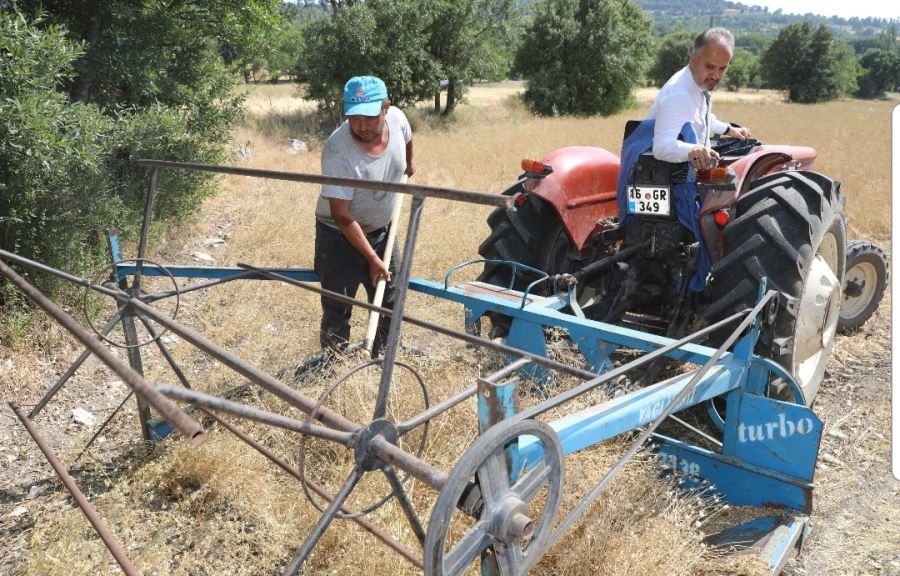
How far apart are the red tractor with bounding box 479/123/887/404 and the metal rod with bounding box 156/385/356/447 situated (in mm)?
1532

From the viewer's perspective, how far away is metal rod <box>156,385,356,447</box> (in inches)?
71.1

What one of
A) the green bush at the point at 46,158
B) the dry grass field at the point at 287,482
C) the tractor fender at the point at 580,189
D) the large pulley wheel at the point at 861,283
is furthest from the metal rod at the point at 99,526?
the large pulley wheel at the point at 861,283

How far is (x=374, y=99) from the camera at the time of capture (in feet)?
11.2

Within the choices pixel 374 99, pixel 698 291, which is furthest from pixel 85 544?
pixel 698 291

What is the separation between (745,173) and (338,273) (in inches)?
84.6

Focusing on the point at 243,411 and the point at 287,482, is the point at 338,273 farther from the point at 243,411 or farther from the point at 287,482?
the point at 243,411

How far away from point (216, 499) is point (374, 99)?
1.91 m

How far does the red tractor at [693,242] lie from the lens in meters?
3.20

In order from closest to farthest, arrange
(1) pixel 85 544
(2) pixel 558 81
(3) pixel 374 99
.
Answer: (1) pixel 85 544 < (3) pixel 374 99 < (2) pixel 558 81

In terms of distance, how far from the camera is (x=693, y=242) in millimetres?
3668

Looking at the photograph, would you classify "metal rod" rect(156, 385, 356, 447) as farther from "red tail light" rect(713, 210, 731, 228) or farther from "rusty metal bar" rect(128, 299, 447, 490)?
"red tail light" rect(713, 210, 731, 228)

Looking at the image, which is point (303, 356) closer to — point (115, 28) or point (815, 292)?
point (815, 292)

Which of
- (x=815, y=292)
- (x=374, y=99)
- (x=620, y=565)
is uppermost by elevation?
(x=374, y=99)

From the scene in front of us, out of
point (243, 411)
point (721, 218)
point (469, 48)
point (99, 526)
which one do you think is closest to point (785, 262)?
point (721, 218)
